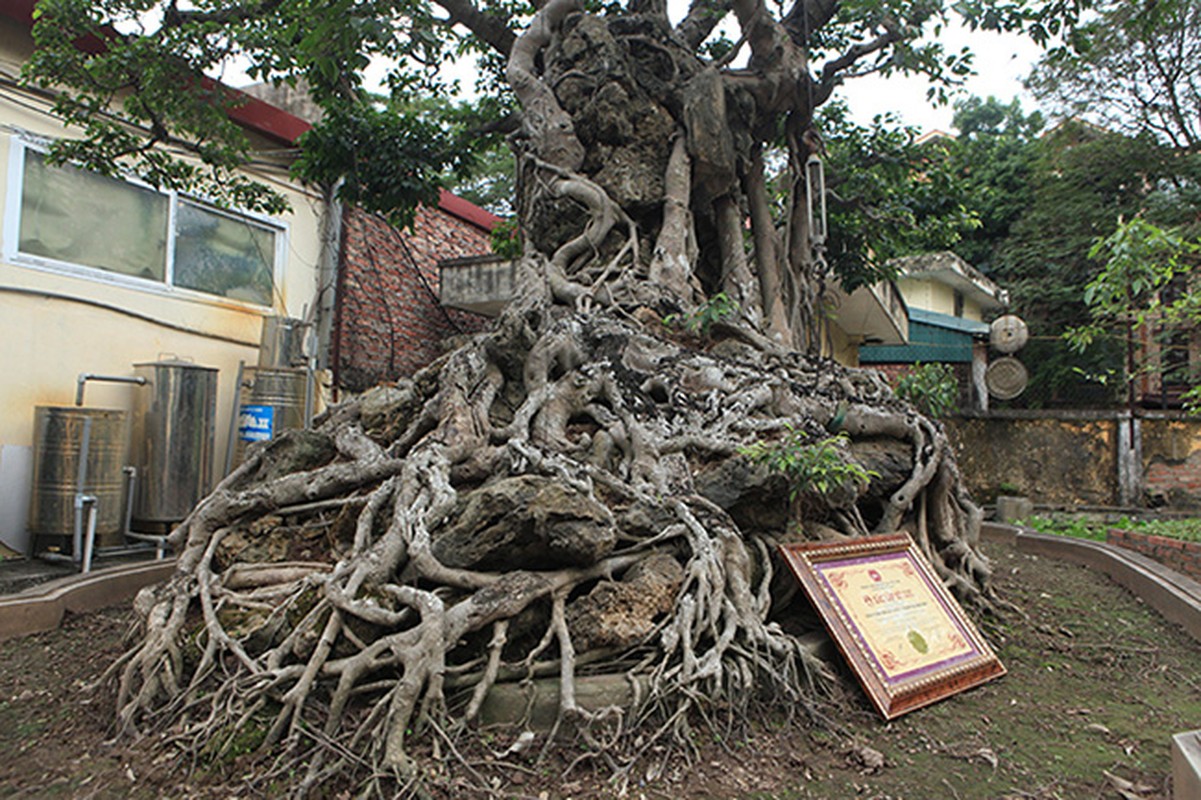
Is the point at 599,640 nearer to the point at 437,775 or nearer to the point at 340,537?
the point at 437,775

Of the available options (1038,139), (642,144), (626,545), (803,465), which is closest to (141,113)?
(642,144)

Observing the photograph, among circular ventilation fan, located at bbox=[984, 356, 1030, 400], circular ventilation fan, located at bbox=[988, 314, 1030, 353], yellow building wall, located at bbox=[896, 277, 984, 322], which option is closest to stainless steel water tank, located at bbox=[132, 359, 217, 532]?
circular ventilation fan, located at bbox=[988, 314, 1030, 353]

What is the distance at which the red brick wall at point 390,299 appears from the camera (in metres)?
9.89

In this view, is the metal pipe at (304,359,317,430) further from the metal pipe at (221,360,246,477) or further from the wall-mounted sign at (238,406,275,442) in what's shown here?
the metal pipe at (221,360,246,477)

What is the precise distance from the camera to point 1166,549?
22.2ft

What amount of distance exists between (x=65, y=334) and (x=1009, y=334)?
15.0 m

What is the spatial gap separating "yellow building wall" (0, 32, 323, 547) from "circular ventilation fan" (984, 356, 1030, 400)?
13.6m

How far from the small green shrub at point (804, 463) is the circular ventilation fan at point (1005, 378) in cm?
1331

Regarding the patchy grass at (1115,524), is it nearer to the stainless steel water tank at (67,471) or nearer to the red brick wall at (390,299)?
the red brick wall at (390,299)

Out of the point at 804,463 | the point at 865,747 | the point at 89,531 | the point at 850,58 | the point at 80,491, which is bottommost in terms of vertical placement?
the point at 865,747

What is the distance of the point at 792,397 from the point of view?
199 inches

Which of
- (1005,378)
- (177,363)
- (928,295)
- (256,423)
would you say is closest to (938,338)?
(1005,378)

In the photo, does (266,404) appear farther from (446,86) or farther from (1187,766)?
(1187,766)

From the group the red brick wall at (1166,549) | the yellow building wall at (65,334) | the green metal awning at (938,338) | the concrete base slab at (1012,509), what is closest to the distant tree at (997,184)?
the green metal awning at (938,338)
